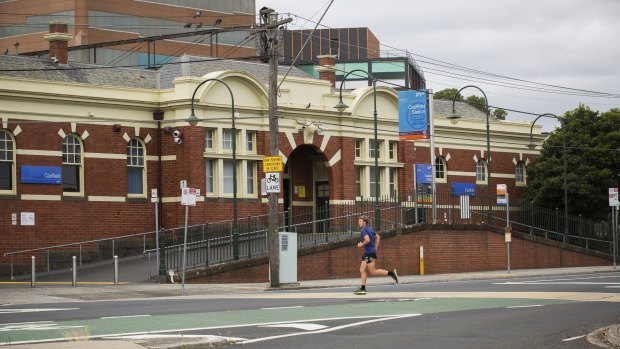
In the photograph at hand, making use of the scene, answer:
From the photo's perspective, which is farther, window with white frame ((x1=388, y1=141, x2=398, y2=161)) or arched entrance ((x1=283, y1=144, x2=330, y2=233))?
window with white frame ((x1=388, y1=141, x2=398, y2=161))

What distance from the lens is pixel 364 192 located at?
51938 millimetres

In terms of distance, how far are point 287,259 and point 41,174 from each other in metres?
11.8

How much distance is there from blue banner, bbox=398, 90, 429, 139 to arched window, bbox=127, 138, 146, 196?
11347mm

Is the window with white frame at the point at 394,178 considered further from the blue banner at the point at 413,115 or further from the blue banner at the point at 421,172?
the blue banner at the point at 413,115

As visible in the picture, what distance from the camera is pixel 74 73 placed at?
148 feet

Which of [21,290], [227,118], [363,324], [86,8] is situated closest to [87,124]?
[227,118]

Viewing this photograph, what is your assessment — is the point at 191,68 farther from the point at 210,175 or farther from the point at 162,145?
the point at 210,175

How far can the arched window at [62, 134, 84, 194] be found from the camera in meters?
42.3

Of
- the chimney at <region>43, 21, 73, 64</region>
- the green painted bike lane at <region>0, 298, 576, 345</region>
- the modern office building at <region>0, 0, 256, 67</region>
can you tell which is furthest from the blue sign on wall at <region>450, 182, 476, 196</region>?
the green painted bike lane at <region>0, 298, 576, 345</region>

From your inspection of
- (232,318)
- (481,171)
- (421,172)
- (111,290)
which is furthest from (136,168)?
(232,318)

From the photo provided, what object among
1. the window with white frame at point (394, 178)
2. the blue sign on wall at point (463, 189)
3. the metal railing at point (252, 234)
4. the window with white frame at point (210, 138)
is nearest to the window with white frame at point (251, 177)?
the metal railing at point (252, 234)

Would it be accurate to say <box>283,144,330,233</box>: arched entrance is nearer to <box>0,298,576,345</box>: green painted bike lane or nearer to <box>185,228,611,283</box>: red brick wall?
<box>185,228,611,283</box>: red brick wall

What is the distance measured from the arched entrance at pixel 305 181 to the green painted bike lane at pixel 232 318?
27.7m

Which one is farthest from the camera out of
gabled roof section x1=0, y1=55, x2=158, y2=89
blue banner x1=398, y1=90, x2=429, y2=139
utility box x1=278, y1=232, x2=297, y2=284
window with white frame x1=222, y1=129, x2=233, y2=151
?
blue banner x1=398, y1=90, x2=429, y2=139
